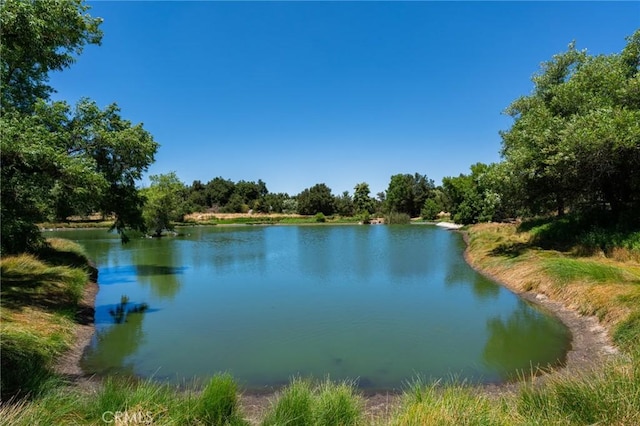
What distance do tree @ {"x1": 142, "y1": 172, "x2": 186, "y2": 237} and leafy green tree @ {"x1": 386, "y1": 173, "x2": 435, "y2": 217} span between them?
46132 mm

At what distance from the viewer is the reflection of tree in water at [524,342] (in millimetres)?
8453

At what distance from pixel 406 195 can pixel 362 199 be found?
1262 centimetres

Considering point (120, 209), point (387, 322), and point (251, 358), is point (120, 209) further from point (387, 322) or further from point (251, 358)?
point (387, 322)

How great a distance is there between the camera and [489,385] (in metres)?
7.21

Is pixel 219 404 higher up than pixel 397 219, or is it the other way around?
pixel 397 219

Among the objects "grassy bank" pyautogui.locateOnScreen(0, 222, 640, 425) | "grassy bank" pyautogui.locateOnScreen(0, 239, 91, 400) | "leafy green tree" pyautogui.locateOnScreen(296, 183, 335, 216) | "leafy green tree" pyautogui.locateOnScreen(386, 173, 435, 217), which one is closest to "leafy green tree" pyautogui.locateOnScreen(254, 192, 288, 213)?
"leafy green tree" pyautogui.locateOnScreen(296, 183, 335, 216)

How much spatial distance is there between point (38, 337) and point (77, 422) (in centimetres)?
514

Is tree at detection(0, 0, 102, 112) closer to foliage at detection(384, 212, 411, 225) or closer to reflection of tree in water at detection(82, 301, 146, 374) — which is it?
reflection of tree in water at detection(82, 301, 146, 374)

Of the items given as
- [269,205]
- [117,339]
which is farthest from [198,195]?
[117,339]

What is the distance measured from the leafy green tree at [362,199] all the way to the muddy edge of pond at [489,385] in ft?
249

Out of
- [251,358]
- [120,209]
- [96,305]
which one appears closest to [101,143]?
[120,209]

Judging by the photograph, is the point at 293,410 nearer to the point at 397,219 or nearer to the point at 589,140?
the point at 589,140

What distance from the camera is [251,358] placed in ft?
29.6

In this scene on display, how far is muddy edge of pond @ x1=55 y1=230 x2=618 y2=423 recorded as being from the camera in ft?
19.7
